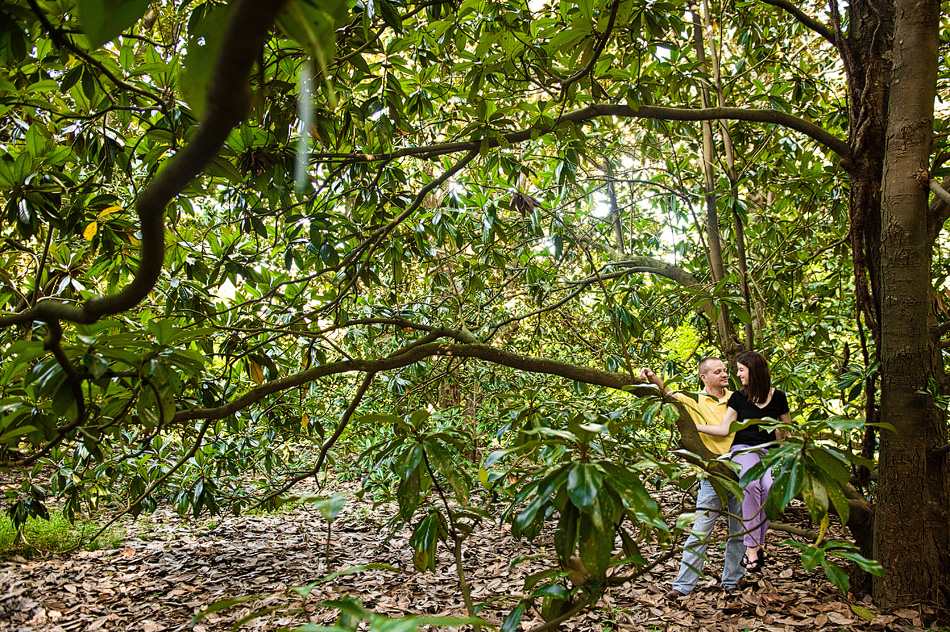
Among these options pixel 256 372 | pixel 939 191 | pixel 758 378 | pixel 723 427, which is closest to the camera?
pixel 939 191

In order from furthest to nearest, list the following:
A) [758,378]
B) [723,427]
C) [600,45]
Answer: [723,427]
[758,378]
[600,45]

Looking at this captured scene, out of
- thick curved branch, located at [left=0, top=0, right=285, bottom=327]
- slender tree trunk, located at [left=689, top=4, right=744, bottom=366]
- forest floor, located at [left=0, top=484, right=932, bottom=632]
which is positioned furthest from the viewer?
slender tree trunk, located at [left=689, top=4, right=744, bottom=366]

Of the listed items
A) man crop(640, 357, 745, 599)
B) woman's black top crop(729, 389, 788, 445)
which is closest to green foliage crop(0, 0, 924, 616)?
woman's black top crop(729, 389, 788, 445)

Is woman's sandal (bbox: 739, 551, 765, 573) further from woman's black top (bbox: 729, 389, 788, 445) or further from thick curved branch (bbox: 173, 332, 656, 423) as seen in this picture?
thick curved branch (bbox: 173, 332, 656, 423)

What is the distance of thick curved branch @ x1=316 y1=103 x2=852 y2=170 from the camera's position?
2.09 meters

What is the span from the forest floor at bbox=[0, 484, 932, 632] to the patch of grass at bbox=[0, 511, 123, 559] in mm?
109

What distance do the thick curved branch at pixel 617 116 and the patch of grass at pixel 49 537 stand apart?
3.27m

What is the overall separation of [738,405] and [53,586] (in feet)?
13.3

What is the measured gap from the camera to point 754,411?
2.87 metres

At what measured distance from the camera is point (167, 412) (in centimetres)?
128

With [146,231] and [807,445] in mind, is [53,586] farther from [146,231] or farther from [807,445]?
[807,445]

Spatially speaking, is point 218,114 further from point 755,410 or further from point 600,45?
point 755,410

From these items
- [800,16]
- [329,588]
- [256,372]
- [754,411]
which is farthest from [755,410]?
[329,588]

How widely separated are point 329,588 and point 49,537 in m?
2.41
